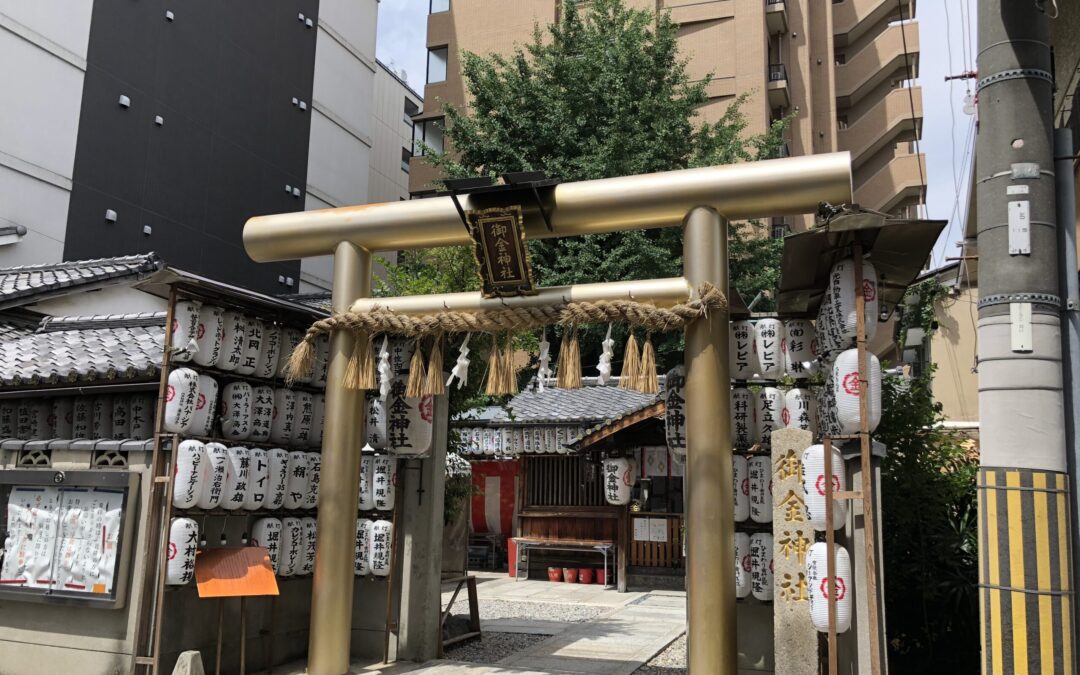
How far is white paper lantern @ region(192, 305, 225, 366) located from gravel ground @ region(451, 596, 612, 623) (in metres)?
6.62

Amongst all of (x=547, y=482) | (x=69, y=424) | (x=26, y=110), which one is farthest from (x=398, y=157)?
(x=69, y=424)

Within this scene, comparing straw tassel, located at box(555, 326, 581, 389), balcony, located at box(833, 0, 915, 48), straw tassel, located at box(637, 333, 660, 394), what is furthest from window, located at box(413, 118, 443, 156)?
straw tassel, located at box(637, 333, 660, 394)

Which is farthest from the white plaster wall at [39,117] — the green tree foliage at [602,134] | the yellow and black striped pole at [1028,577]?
the yellow and black striped pole at [1028,577]

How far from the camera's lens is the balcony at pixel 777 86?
31.7 meters

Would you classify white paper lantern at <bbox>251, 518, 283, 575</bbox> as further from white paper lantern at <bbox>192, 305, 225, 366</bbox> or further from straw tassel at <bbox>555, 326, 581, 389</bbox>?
straw tassel at <bbox>555, 326, 581, 389</bbox>

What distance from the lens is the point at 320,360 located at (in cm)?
1078

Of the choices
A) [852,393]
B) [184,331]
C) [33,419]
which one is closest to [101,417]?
[33,419]

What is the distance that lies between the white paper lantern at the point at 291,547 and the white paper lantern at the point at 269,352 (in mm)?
1743

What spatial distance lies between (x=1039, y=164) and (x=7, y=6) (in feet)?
71.4

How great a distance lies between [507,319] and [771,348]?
8.99 ft

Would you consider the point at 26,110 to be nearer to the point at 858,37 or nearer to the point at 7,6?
the point at 7,6

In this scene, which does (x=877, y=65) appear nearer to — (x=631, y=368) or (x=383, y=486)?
(x=631, y=368)

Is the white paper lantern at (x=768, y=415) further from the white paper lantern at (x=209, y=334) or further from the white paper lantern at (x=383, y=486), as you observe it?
the white paper lantern at (x=209, y=334)

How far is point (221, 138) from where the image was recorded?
24844 mm
